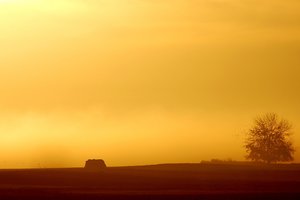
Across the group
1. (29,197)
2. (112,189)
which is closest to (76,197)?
(29,197)

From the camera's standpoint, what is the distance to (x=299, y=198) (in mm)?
58500

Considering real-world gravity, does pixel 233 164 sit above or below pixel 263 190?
above

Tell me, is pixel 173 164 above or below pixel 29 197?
above

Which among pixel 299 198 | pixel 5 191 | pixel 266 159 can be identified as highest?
pixel 266 159

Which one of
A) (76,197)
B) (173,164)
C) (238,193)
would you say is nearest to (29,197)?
(76,197)

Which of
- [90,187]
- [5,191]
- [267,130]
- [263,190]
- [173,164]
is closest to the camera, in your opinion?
[5,191]

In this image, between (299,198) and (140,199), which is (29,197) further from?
(299,198)

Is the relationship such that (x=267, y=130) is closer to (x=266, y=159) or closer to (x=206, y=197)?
(x=266, y=159)

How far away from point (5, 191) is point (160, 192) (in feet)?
39.5

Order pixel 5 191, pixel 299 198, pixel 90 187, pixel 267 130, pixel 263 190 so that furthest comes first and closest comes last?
pixel 267 130 → pixel 90 187 → pixel 263 190 → pixel 5 191 → pixel 299 198

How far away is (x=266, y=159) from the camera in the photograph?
128 metres

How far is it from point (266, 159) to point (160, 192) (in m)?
63.0

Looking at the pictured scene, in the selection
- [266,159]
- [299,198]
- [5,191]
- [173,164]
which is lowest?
[299,198]

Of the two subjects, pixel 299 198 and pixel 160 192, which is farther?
pixel 160 192
